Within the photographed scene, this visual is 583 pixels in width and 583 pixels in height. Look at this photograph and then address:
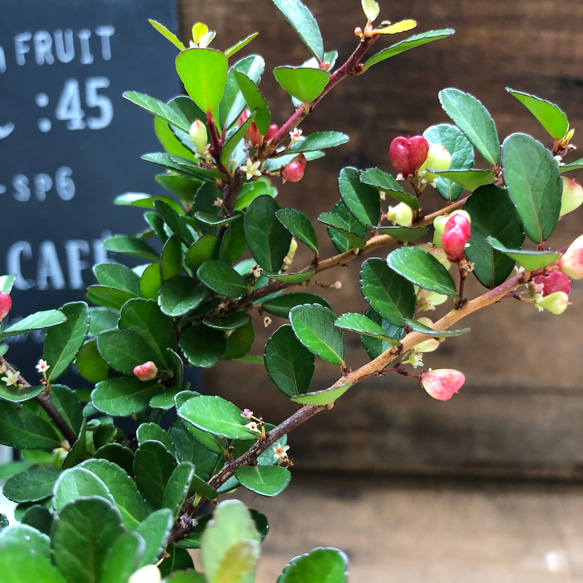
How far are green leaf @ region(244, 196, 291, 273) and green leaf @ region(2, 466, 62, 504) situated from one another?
0.20m

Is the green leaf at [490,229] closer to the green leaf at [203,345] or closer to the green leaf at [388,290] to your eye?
the green leaf at [388,290]

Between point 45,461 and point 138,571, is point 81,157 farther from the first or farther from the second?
point 138,571

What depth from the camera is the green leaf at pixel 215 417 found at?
250mm

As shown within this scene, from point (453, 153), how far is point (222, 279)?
Answer: 0.18 meters

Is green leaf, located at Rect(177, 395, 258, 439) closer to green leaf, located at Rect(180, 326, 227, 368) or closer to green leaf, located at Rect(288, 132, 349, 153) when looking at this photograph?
green leaf, located at Rect(180, 326, 227, 368)

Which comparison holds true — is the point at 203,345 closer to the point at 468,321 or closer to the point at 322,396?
the point at 322,396

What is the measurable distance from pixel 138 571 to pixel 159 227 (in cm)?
26

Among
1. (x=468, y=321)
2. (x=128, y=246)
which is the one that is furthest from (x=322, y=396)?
(x=468, y=321)

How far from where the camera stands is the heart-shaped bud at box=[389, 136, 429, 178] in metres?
0.29

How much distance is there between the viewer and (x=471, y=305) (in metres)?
0.27

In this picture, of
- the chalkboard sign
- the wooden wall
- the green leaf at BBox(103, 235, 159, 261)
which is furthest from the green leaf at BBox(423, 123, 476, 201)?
the chalkboard sign

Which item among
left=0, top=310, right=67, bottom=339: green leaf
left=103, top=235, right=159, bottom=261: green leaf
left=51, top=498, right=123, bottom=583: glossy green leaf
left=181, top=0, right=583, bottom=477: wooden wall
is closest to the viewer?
left=51, top=498, right=123, bottom=583: glossy green leaf

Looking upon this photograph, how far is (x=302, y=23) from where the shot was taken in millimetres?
287

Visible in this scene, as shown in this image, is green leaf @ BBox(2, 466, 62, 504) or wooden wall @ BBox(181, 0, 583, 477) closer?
green leaf @ BBox(2, 466, 62, 504)
